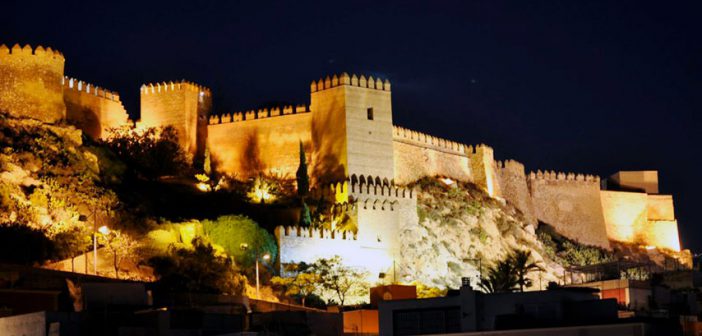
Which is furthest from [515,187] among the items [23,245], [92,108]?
[23,245]

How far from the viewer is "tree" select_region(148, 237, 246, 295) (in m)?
46.8

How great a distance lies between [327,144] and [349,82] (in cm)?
319

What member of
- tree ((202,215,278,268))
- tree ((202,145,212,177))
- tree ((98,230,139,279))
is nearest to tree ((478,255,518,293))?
tree ((202,215,278,268))

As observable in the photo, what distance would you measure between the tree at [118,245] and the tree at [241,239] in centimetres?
386

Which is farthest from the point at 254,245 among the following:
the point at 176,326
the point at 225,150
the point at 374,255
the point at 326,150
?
the point at 176,326

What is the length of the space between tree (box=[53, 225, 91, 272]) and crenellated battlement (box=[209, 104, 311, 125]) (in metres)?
17.6

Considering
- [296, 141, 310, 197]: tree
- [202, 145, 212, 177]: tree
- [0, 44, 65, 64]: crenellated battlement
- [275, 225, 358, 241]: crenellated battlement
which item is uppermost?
[0, 44, 65, 64]: crenellated battlement

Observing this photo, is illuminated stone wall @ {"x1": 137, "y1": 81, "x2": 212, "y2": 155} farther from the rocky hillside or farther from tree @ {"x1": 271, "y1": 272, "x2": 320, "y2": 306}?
tree @ {"x1": 271, "y1": 272, "x2": 320, "y2": 306}

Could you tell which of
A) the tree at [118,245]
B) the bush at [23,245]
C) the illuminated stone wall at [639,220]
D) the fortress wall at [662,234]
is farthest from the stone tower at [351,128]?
the fortress wall at [662,234]

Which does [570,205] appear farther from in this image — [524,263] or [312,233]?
[312,233]

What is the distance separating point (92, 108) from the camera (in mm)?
65250

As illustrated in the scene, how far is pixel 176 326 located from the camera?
3306cm

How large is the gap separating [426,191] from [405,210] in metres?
5.83

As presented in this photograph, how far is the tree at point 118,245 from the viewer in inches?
1934
